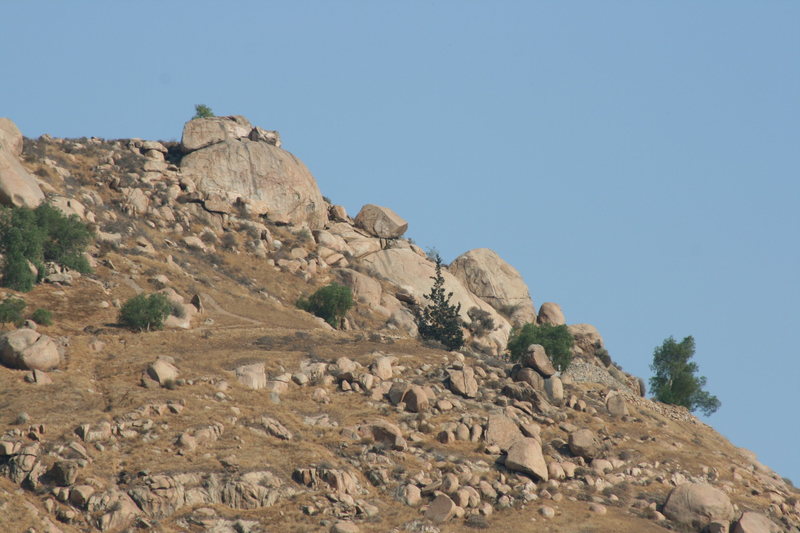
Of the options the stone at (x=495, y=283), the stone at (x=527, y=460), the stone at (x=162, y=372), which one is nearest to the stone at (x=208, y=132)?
the stone at (x=495, y=283)

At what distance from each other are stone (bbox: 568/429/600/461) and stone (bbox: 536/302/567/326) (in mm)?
51424

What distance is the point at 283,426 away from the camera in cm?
4747

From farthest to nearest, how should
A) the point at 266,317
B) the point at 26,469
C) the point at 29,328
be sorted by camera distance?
the point at 266,317 → the point at 29,328 → the point at 26,469

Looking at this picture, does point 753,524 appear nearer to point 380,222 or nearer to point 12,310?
point 12,310

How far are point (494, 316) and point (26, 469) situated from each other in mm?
63497

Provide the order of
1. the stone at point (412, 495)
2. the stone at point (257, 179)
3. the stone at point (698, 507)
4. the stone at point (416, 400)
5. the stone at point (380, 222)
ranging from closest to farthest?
the stone at point (412, 495)
the stone at point (698, 507)
the stone at point (416, 400)
the stone at point (257, 179)
the stone at point (380, 222)

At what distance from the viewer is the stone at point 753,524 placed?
46469 mm

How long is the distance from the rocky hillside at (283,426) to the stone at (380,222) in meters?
20.0

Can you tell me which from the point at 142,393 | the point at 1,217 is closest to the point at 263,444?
the point at 142,393

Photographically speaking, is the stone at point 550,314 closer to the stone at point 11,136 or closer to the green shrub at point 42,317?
the stone at point 11,136

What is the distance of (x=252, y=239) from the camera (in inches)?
3629

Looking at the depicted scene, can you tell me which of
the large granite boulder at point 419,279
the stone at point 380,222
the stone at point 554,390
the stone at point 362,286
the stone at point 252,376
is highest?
the stone at point 380,222

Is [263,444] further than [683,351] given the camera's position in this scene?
No

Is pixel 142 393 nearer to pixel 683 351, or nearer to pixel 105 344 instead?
pixel 105 344
